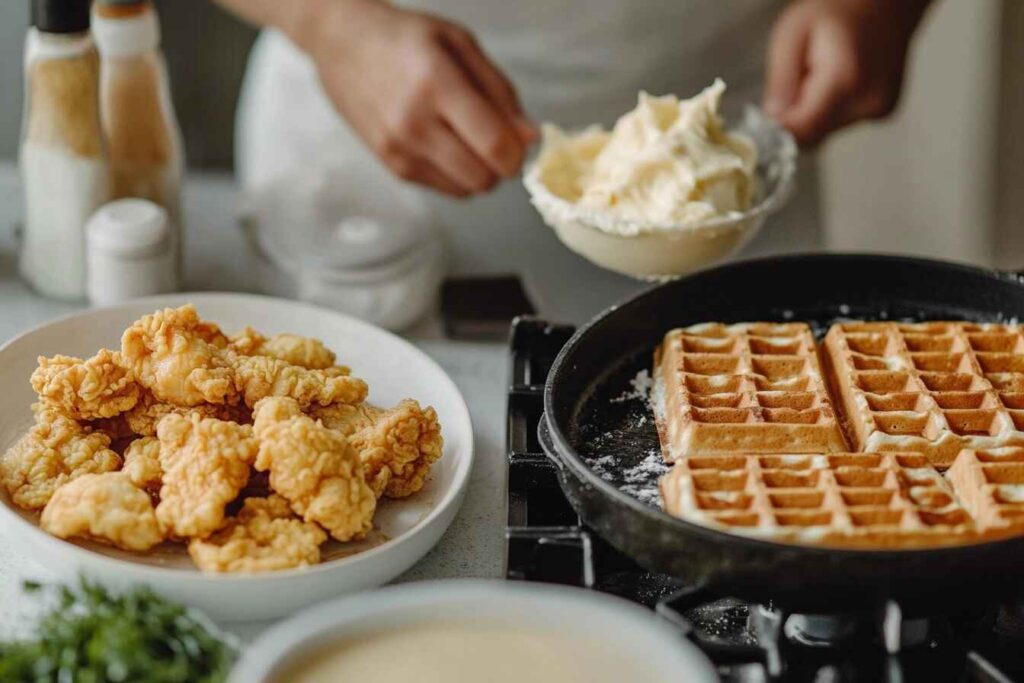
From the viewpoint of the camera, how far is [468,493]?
64.4 inches

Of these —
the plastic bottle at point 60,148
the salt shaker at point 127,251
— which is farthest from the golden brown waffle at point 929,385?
the plastic bottle at point 60,148

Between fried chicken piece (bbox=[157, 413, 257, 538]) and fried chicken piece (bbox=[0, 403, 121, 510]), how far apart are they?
4.5 inches

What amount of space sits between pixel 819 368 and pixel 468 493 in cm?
50

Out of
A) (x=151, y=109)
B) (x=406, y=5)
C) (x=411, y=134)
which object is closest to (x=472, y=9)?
(x=406, y=5)

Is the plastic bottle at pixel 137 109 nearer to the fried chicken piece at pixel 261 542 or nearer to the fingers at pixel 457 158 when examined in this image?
the fingers at pixel 457 158

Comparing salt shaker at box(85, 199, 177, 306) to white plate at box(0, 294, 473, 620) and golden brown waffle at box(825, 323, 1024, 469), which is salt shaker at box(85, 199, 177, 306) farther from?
golden brown waffle at box(825, 323, 1024, 469)

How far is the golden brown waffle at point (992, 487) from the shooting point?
50.8 inches

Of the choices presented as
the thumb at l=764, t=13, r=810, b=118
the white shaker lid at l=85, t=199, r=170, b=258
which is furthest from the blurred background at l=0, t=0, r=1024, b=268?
the white shaker lid at l=85, t=199, r=170, b=258

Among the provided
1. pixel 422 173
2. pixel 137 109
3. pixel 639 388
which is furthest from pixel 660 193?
pixel 137 109

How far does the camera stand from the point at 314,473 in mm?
1303

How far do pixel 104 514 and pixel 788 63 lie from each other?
1485 millimetres

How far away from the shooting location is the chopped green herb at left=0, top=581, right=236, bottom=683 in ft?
3.70

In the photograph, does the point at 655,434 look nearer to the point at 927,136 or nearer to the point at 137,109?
the point at 137,109

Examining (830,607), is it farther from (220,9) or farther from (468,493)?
(220,9)
